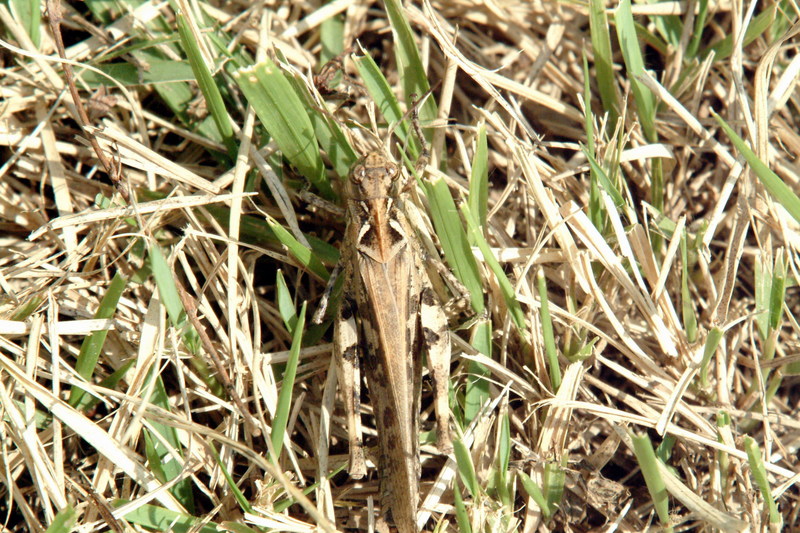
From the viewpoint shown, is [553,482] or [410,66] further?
[410,66]

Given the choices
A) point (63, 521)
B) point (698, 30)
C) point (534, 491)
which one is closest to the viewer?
point (63, 521)

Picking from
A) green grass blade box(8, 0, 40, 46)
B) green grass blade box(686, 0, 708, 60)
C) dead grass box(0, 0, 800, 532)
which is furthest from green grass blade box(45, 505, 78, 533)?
green grass blade box(686, 0, 708, 60)

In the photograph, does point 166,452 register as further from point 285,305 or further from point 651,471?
point 651,471

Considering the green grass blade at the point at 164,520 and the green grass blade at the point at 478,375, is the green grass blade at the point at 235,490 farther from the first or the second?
the green grass blade at the point at 478,375

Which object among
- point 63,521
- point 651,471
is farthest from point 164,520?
point 651,471

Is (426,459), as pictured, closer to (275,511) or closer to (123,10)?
(275,511)

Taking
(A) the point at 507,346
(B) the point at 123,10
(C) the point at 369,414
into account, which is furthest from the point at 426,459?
(B) the point at 123,10
